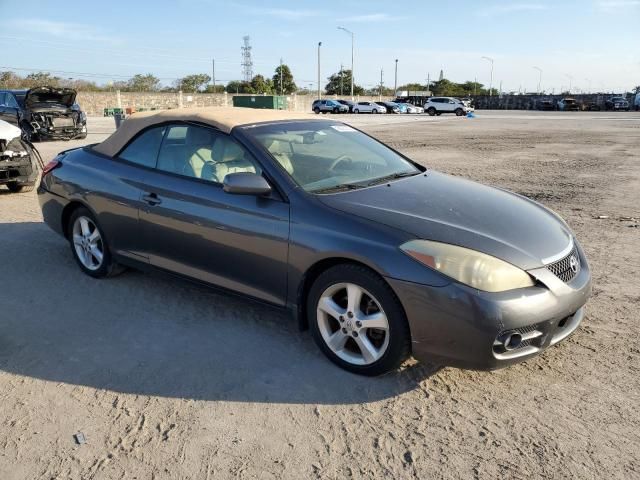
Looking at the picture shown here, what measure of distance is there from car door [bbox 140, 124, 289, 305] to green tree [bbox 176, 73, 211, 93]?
265 ft

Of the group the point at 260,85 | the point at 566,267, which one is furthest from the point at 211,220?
the point at 260,85

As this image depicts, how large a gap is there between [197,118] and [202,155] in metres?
0.31

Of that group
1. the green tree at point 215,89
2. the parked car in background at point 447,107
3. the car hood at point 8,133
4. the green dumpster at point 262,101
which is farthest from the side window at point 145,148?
the green tree at point 215,89

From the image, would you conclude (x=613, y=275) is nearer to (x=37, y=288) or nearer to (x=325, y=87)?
(x=37, y=288)

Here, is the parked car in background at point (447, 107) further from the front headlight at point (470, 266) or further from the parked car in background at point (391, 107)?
the front headlight at point (470, 266)

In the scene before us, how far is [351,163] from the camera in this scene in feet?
14.0

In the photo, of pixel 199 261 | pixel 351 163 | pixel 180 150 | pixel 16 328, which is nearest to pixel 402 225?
pixel 351 163

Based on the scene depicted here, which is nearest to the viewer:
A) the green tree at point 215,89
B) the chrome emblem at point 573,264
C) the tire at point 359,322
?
the tire at point 359,322

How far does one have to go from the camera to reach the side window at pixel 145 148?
4480 millimetres

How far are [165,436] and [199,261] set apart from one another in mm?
1489

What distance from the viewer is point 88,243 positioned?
5004 millimetres

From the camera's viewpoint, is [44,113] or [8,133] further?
[44,113]

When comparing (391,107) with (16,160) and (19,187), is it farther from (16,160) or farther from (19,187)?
(16,160)

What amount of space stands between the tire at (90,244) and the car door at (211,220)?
66 centimetres
